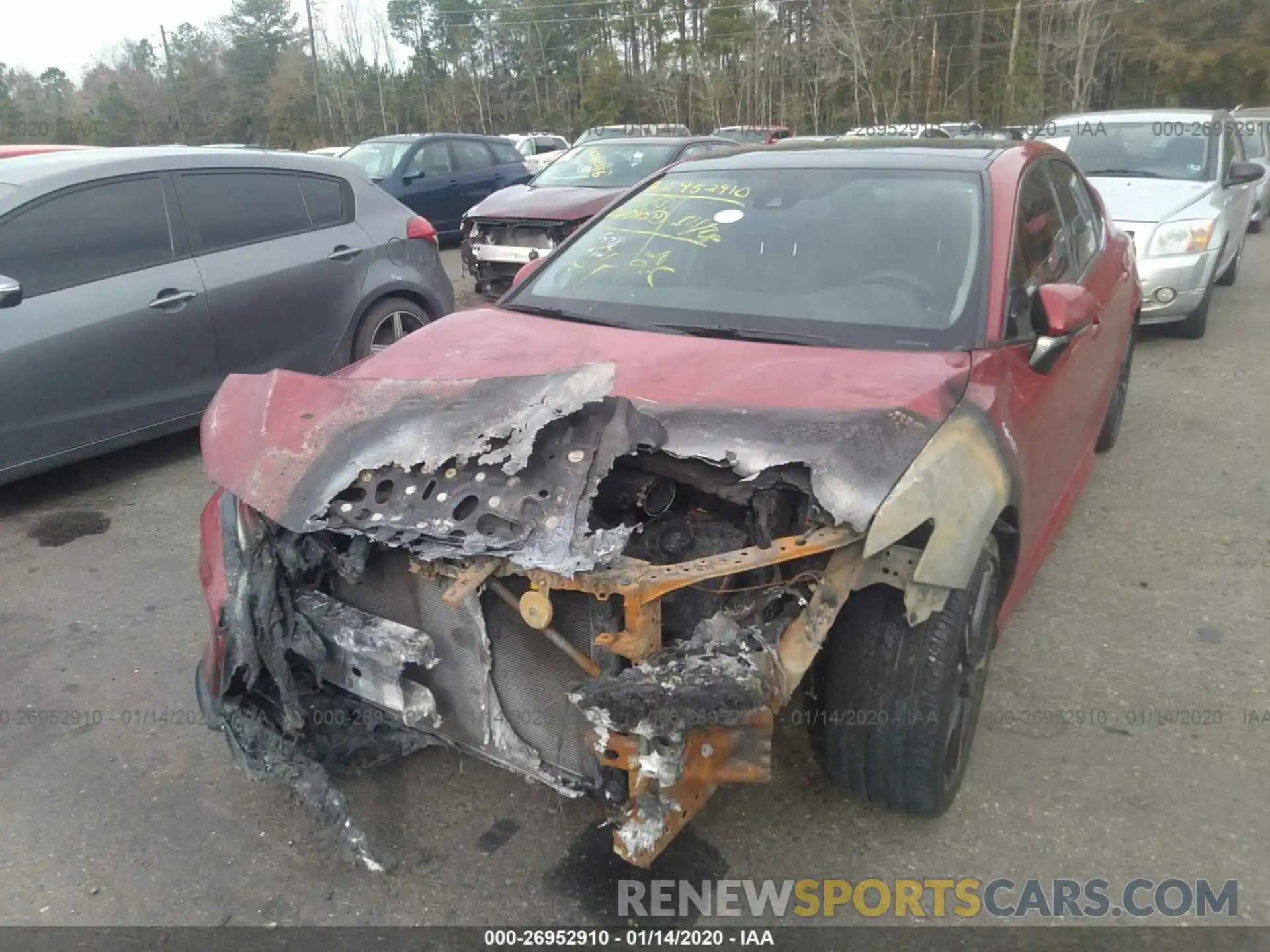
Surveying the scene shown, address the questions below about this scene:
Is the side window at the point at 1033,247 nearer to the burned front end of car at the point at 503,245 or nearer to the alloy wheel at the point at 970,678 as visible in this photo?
the alloy wheel at the point at 970,678

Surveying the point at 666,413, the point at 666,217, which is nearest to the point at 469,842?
the point at 666,413

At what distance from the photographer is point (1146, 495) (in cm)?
465

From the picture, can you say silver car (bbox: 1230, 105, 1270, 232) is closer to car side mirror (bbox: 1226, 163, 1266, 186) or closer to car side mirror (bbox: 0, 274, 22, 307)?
car side mirror (bbox: 1226, 163, 1266, 186)

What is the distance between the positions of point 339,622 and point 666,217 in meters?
2.02

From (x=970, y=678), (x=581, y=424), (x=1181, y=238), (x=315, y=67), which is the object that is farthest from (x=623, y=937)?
(x=315, y=67)

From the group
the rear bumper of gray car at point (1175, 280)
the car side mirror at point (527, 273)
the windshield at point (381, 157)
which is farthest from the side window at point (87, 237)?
the windshield at point (381, 157)

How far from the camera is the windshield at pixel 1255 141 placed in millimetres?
12859

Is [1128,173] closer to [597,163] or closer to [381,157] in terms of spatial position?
[597,163]

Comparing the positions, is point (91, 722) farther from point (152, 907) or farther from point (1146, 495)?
point (1146, 495)

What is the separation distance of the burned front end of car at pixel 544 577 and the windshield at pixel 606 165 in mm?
7862

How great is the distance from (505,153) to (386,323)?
362 inches

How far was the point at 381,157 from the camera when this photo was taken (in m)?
13.3

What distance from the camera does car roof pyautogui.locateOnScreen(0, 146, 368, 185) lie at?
477cm

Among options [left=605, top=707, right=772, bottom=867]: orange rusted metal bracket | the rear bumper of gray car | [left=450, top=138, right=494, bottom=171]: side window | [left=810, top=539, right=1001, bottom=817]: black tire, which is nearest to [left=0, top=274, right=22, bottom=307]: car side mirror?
[left=605, top=707, right=772, bottom=867]: orange rusted metal bracket
